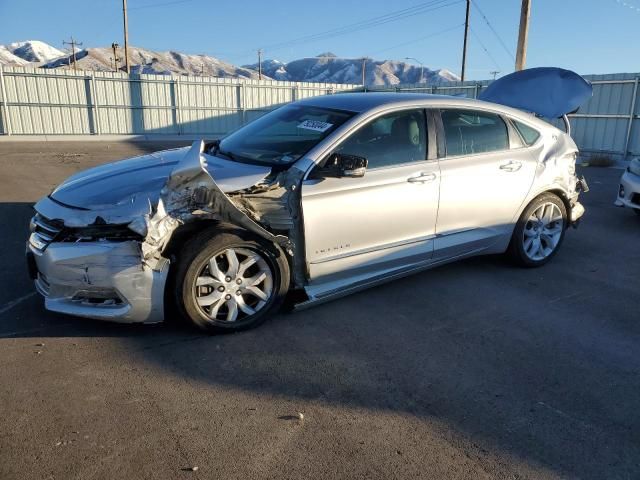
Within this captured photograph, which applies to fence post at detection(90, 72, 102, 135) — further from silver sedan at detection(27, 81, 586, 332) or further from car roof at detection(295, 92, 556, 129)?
car roof at detection(295, 92, 556, 129)

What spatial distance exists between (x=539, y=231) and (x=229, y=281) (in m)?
3.31

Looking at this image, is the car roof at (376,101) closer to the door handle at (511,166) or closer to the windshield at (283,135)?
the windshield at (283,135)

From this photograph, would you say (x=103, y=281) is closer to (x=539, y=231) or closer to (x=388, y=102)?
(x=388, y=102)

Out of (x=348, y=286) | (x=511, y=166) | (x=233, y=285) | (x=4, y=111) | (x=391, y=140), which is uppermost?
(x=4, y=111)

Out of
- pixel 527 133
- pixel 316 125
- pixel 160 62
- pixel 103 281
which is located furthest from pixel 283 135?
pixel 160 62

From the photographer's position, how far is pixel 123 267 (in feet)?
10.8

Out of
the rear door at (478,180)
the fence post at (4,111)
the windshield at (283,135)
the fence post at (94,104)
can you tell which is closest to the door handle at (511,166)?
the rear door at (478,180)

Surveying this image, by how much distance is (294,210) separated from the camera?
3.71 m

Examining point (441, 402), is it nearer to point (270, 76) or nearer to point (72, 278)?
point (72, 278)

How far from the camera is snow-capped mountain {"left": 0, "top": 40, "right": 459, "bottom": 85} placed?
82.8m

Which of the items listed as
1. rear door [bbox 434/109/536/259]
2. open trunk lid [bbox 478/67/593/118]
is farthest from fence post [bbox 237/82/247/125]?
rear door [bbox 434/109/536/259]

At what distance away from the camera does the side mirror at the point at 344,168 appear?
12.4ft

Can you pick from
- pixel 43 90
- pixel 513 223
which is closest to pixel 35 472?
pixel 513 223

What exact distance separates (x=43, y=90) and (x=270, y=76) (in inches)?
4496
